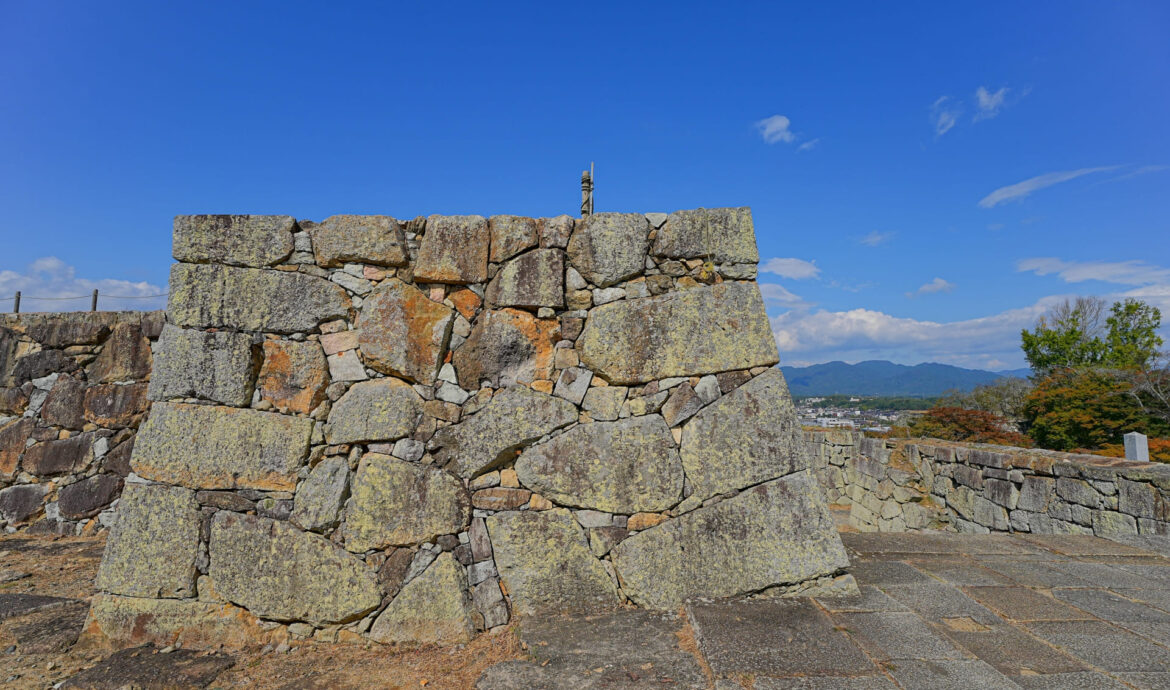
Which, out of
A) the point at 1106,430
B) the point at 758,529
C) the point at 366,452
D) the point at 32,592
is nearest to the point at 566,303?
the point at 366,452

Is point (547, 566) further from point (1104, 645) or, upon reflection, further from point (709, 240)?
point (1104, 645)

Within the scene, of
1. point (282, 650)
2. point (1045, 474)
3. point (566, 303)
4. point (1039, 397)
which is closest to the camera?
point (282, 650)

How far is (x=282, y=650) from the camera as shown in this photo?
335 cm

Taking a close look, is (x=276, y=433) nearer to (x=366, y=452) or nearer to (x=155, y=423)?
(x=366, y=452)

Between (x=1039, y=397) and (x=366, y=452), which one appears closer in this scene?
(x=366, y=452)

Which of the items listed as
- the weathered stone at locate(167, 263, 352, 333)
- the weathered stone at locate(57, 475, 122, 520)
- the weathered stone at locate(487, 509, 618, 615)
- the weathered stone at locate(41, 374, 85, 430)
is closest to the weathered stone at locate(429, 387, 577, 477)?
the weathered stone at locate(487, 509, 618, 615)

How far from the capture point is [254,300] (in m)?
3.62

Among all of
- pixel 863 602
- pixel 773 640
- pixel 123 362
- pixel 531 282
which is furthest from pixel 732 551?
pixel 123 362

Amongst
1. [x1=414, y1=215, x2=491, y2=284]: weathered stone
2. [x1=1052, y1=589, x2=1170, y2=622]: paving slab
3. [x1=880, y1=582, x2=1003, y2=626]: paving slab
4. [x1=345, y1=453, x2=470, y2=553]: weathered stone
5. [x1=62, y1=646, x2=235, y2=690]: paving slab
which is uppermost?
[x1=414, y1=215, x2=491, y2=284]: weathered stone

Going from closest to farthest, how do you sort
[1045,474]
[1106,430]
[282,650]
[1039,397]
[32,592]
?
[282,650]
[32,592]
[1045,474]
[1106,430]
[1039,397]

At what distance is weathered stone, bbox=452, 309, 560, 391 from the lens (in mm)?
3543

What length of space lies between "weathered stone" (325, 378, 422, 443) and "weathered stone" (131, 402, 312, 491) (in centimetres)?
21

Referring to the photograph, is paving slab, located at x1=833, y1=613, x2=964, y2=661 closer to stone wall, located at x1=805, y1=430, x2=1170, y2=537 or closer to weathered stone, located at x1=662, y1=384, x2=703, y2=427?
weathered stone, located at x1=662, y1=384, x2=703, y2=427

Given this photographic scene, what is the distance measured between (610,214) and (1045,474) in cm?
609
